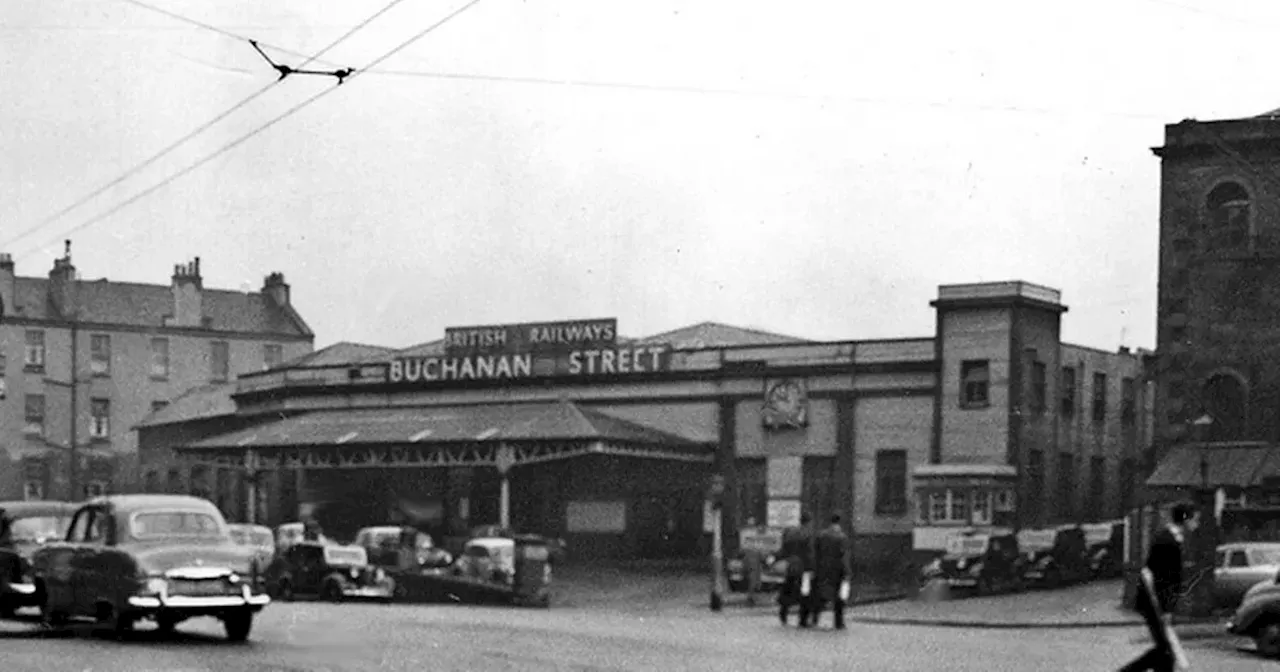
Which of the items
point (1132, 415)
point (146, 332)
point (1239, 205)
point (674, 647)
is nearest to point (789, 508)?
point (1132, 415)

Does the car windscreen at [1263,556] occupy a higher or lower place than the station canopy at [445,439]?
lower

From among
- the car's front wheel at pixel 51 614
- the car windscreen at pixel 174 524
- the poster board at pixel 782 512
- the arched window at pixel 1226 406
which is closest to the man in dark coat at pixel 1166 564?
the car windscreen at pixel 174 524

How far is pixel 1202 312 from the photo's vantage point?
46625 mm

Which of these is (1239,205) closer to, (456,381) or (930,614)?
(930,614)

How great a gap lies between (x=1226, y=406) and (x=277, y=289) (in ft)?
204

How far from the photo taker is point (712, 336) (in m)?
64.5

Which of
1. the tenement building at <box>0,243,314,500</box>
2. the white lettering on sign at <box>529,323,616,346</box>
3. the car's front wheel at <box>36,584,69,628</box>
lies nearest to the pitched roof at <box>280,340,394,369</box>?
the tenement building at <box>0,243,314,500</box>

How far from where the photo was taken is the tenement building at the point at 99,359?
285 feet

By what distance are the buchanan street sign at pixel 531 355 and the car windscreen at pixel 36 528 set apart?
32.5m

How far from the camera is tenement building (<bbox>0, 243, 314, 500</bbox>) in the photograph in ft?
285

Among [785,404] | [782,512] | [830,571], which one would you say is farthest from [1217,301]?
[830,571]

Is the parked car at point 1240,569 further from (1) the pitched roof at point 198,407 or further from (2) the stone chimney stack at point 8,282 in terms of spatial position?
(2) the stone chimney stack at point 8,282

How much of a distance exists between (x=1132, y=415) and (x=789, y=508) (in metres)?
11.2

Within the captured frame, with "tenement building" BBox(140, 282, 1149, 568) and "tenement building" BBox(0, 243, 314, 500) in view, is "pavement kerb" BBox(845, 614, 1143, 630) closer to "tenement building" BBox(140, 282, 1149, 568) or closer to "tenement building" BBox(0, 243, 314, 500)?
"tenement building" BBox(140, 282, 1149, 568)
